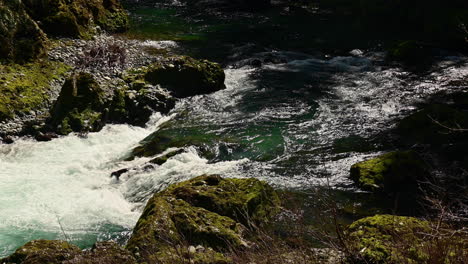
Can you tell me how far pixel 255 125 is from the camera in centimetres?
1142

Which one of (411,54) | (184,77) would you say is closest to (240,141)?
(184,77)

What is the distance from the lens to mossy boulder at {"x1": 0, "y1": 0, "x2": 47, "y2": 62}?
40.4 feet

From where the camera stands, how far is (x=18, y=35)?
12.9m

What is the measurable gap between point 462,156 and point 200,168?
17.4ft

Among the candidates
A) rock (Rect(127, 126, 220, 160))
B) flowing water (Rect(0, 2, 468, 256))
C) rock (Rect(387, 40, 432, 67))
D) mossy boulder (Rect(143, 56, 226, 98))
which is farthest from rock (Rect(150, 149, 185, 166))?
rock (Rect(387, 40, 432, 67))

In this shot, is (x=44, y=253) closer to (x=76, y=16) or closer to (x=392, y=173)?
(x=392, y=173)

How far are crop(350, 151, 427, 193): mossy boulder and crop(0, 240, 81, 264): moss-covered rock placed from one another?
5.31m

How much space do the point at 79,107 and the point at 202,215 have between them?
6.00m

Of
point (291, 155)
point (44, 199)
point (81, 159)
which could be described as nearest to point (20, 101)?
point (81, 159)

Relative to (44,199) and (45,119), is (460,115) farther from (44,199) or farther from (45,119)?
(45,119)

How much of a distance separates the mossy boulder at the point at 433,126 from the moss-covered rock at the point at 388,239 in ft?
15.3

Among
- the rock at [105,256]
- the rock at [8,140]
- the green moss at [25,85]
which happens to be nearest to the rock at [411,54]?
the green moss at [25,85]

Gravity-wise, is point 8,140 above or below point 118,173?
above

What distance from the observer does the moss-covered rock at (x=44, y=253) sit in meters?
4.92
